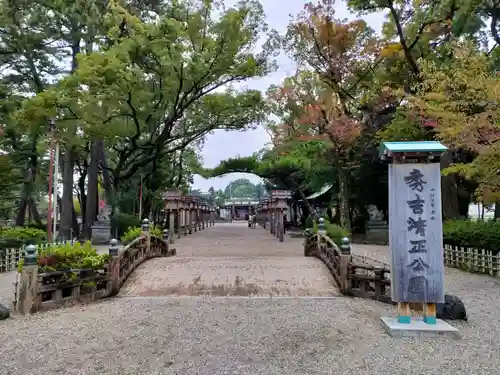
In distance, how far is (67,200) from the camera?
22.1 metres

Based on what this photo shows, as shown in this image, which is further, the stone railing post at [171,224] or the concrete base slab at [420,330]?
the stone railing post at [171,224]

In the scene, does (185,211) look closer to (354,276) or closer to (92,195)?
(92,195)

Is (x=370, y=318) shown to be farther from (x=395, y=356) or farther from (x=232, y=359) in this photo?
(x=232, y=359)

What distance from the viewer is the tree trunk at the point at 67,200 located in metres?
21.4

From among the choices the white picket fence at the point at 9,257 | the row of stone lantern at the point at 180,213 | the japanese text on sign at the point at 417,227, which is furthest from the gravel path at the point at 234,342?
the row of stone lantern at the point at 180,213

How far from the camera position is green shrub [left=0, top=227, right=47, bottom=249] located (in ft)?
41.0

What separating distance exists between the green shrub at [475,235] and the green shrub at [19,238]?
13.3 m

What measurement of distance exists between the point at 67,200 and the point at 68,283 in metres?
16.0

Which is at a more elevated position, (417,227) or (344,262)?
(417,227)

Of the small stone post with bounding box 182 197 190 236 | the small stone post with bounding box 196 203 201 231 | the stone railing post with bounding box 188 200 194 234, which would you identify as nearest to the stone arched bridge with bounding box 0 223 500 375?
the small stone post with bounding box 182 197 190 236

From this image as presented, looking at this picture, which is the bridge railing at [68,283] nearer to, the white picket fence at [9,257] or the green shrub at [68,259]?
the green shrub at [68,259]

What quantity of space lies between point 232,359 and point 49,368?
2.06 meters

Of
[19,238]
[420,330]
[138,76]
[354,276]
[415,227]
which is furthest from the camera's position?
[138,76]

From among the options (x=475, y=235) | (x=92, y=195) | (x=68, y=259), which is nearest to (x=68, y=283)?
(x=68, y=259)
